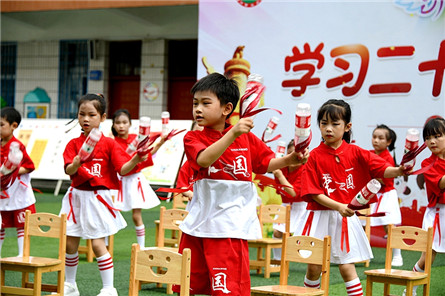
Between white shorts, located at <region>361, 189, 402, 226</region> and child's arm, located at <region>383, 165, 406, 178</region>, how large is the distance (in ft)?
8.89

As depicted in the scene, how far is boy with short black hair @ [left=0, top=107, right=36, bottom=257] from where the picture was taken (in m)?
5.51

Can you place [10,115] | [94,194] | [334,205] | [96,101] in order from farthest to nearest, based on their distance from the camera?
[10,115], [94,194], [96,101], [334,205]

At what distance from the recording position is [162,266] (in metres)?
3.01

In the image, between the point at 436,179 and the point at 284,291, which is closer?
the point at 284,291

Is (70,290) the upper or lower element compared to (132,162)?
lower

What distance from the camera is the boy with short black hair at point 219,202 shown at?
314 centimetres

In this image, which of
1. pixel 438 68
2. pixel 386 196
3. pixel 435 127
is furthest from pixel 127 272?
pixel 438 68

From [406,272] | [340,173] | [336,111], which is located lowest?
[406,272]

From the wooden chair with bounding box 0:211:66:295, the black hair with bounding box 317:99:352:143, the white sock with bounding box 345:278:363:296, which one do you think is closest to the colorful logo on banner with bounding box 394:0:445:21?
the black hair with bounding box 317:99:352:143

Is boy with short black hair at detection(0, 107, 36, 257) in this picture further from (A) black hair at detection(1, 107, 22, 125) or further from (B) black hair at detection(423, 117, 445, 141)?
(B) black hair at detection(423, 117, 445, 141)

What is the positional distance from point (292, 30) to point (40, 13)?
8255 millimetres

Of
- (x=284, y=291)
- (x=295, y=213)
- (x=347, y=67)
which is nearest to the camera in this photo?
(x=284, y=291)

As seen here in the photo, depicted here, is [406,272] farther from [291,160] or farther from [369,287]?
[291,160]

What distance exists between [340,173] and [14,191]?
3.01 meters
